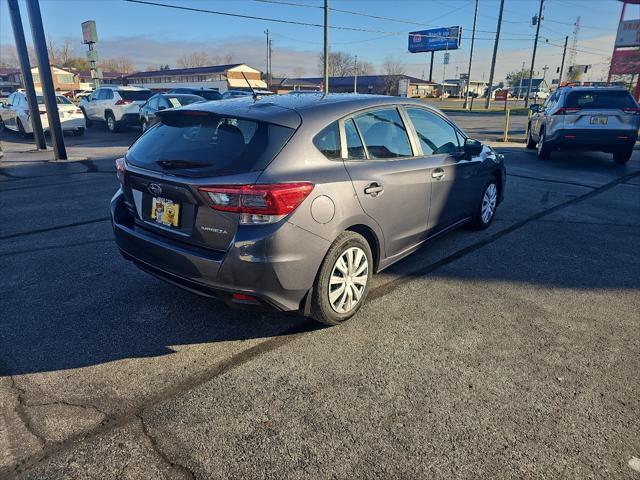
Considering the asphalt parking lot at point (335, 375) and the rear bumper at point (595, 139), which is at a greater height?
the rear bumper at point (595, 139)

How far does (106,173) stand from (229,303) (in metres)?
8.03

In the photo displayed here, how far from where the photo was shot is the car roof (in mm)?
3012

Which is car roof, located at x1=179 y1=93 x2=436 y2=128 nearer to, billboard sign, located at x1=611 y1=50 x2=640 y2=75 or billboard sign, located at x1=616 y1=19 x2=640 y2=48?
billboard sign, located at x1=611 y1=50 x2=640 y2=75

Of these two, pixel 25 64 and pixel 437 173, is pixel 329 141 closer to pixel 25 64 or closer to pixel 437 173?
pixel 437 173

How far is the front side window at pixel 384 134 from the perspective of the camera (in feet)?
11.3

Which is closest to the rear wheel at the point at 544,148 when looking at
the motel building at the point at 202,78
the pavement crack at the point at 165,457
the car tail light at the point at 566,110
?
the car tail light at the point at 566,110

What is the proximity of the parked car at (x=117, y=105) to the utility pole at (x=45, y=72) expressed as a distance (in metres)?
6.85

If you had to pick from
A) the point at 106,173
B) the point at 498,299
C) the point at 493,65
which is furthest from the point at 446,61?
the point at 498,299

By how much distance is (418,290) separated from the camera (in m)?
4.00

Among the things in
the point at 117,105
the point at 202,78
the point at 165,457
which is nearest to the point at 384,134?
the point at 165,457

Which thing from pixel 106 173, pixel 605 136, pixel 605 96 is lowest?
pixel 106 173

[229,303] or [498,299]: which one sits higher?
[229,303]

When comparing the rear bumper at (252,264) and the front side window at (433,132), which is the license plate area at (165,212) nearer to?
the rear bumper at (252,264)

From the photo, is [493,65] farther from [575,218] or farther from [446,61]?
[575,218]
